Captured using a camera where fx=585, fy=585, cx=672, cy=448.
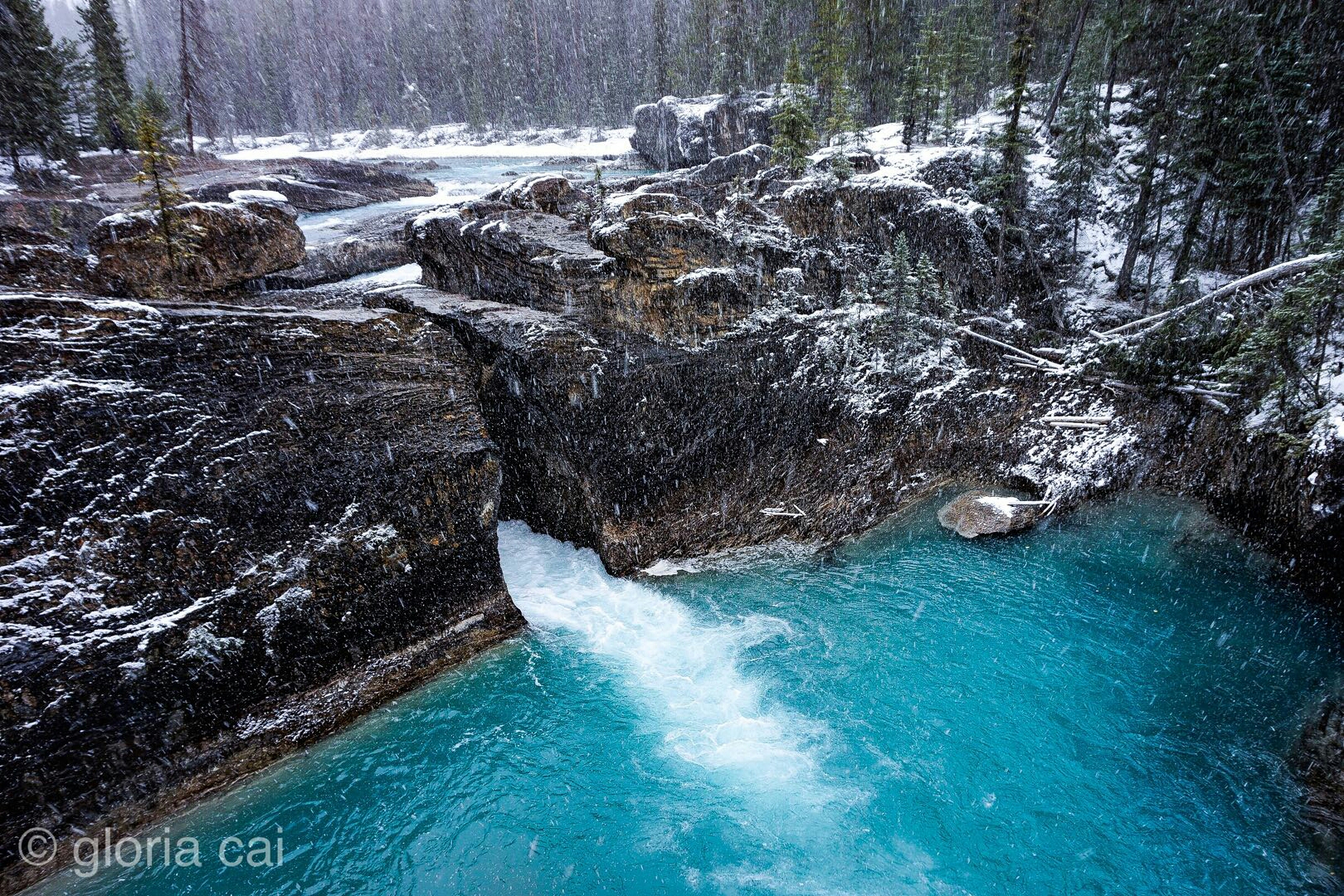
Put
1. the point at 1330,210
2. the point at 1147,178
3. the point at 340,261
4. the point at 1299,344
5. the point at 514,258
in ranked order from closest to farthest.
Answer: the point at 1299,344
the point at 1330,210
the point at 514,258
the point at 1147,178
the point at 340,261

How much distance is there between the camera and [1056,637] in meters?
15.0

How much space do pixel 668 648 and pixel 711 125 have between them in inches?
2231

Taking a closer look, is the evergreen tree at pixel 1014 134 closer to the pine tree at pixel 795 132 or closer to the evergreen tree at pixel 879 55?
the pine tree at pixel 795 132

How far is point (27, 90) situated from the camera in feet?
115

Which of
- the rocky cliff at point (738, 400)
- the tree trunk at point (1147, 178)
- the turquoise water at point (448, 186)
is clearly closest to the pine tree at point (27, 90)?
the turquoise water at point (448, 186)

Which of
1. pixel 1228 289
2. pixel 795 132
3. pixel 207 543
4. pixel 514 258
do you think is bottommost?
pixel 207 543

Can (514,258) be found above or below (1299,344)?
above

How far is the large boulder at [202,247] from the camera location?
760 inches

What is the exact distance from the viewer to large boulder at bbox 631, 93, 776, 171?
5609 cm

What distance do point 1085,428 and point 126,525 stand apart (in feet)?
87.6

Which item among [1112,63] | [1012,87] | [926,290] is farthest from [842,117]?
[926,290]

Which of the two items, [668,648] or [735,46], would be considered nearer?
[668,648]

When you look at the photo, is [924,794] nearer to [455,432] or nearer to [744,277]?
[455,432]

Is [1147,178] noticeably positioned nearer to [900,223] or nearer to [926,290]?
[900,223]
